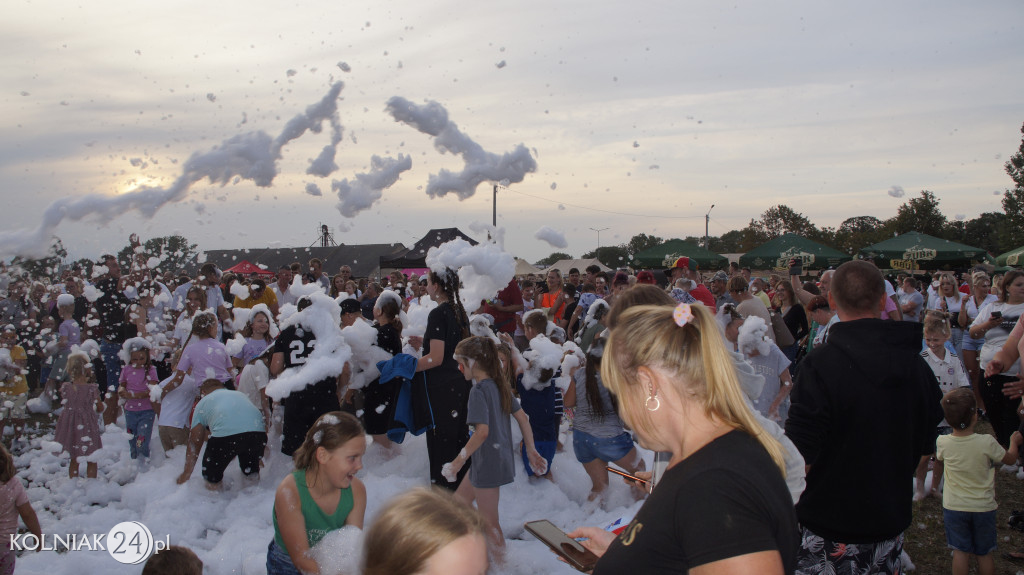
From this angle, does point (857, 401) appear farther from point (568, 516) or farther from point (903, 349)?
point (568, 516)

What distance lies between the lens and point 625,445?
5.02 metres

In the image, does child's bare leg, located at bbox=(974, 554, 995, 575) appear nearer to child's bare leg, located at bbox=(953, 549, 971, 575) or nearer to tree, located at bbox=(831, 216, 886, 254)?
child's bare leg, located at bbox=(953, 549, 971, 575)

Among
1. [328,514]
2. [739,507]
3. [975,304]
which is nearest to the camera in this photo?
[739,507]

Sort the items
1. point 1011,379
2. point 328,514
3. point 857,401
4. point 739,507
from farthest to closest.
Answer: point 1011,379, point 328,514, point 857,401, point 739,507

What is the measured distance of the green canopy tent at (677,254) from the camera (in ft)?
62.5

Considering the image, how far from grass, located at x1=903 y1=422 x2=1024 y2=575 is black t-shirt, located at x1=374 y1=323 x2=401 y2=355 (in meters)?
4.66

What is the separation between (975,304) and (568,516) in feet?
22.1

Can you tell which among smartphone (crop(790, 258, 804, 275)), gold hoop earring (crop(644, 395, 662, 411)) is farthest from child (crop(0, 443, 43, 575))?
smartphone (crop(790, 258, 804, 275))

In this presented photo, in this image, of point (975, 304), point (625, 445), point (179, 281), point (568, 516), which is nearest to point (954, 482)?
point (625, 445)

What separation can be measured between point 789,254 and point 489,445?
15850mm

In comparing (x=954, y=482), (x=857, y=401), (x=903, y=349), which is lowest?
(x=954, y=482)

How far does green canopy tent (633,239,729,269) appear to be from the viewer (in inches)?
750

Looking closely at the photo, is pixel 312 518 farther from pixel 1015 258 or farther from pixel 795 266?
pixel 1015 258

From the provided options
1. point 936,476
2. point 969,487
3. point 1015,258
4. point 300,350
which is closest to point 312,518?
point 300,350
